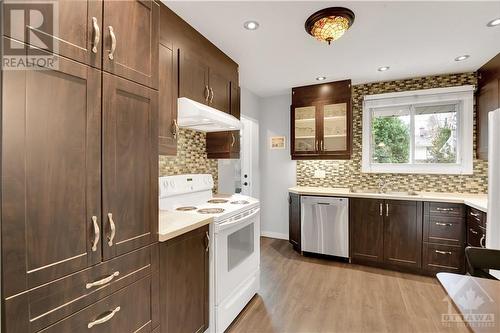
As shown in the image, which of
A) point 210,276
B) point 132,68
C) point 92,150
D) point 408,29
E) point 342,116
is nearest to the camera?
point 92,150

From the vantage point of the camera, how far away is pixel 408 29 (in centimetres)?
208

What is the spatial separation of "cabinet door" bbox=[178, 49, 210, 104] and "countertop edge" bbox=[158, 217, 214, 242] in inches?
39.4

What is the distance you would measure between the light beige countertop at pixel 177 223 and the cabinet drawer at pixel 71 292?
139 mm

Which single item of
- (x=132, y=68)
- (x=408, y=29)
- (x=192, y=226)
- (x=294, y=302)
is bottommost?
(x=294, y=302)

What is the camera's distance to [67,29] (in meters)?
0.97

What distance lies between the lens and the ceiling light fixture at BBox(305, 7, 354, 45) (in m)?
1.80

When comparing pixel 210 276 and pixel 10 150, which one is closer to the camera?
pixel 10 150

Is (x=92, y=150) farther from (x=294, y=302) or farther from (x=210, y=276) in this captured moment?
(x=294, y=302)

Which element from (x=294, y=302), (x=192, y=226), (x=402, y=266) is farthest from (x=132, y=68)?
(x=402, y=266)

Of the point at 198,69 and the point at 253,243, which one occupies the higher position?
the point at 198,69

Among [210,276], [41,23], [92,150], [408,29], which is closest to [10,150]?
[92,150]

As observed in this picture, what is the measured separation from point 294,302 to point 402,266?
62.7 inches

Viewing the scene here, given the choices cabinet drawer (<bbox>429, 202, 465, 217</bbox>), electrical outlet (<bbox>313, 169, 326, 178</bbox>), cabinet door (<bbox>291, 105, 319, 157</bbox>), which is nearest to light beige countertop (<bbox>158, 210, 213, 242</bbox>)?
cabinet door (<bbox>291, 105, 319, 157</bbox>)

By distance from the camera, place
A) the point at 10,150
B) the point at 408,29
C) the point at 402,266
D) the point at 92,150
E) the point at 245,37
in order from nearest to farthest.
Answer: the point at 10,150, the point at 92,150, the point at 408,29, the point at 245,37, the point at 402,266
